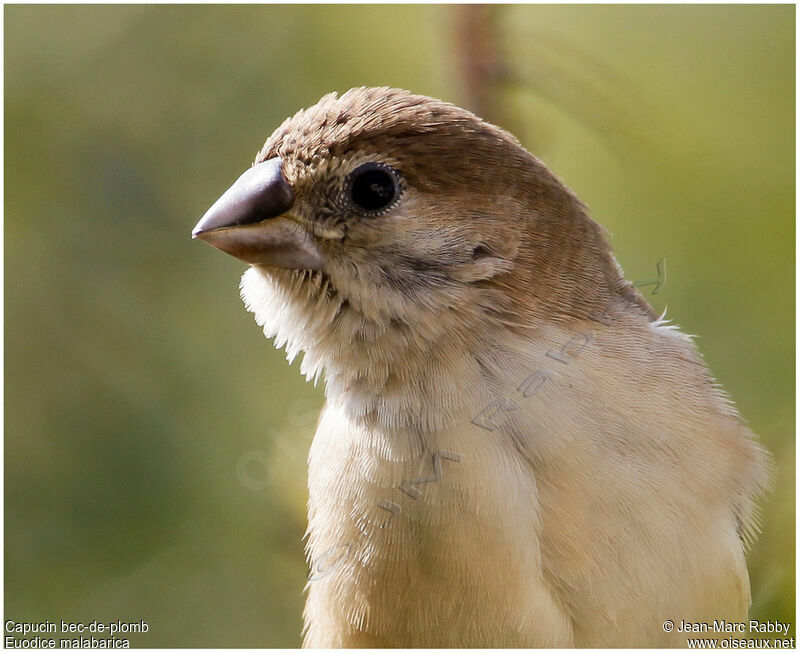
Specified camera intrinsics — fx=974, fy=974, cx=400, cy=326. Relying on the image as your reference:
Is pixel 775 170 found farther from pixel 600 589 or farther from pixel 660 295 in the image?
pixel 600 589

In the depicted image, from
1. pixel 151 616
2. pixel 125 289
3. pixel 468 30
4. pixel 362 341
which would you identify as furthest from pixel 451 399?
pixel 125 289

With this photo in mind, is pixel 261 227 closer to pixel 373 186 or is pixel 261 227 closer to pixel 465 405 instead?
pixel 373 186

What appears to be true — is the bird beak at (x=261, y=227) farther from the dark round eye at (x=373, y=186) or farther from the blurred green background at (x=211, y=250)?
the blurred green background at (x=211, y=250)

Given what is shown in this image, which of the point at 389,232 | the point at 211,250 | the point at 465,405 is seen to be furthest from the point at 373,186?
the point at 211,250

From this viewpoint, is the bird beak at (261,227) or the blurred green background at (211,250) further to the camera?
the blurred green background at (211,250)

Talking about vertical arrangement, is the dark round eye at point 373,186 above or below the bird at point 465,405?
above

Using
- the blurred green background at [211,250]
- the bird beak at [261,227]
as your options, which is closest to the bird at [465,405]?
the bird beak at [261,227]

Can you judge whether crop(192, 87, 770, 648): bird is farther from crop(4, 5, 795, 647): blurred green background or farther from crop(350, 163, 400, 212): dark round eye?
crop(4, 5, 795, 647): blurred green background
